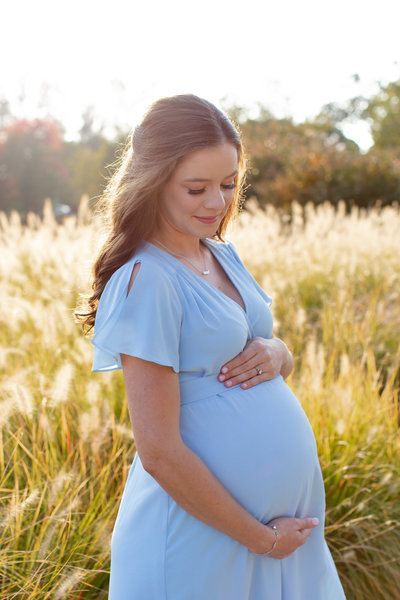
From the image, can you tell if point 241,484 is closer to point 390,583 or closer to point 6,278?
point 390,583

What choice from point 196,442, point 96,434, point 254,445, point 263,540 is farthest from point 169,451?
point 96,434

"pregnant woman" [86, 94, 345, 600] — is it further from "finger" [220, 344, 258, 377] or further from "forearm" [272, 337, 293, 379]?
"forearm" [272, 337, 293, 379]

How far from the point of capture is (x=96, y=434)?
3.26 metres

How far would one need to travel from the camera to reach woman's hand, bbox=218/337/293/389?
222 cm

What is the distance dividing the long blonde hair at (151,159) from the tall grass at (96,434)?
7.9 inches

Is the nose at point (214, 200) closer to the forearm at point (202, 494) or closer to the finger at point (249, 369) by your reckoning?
the finger at point (249, 369)

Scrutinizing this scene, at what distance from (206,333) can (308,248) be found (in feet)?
20.2

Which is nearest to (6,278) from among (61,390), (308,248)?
(308,248)

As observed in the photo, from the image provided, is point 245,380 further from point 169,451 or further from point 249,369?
point 169,451

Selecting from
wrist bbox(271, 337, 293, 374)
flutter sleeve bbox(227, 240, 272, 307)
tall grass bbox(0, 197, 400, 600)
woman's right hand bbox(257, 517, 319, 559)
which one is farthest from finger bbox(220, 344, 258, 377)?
tall grass bbox(0, 197, 400, 600)

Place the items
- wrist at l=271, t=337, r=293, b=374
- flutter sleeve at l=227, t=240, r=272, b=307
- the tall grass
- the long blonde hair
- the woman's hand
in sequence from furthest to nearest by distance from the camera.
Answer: the tall grass
flutter sleeve at l=227, t=240, r=272, b=307
wrist at l=271, t=337, r=293, b=374
the woman's hand
the long blonde hair

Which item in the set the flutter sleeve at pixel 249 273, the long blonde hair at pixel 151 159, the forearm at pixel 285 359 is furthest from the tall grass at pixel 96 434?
the forearm at pixel 285 359

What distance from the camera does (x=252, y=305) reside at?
7.91 feet

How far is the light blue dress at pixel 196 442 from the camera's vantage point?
2035 mm
